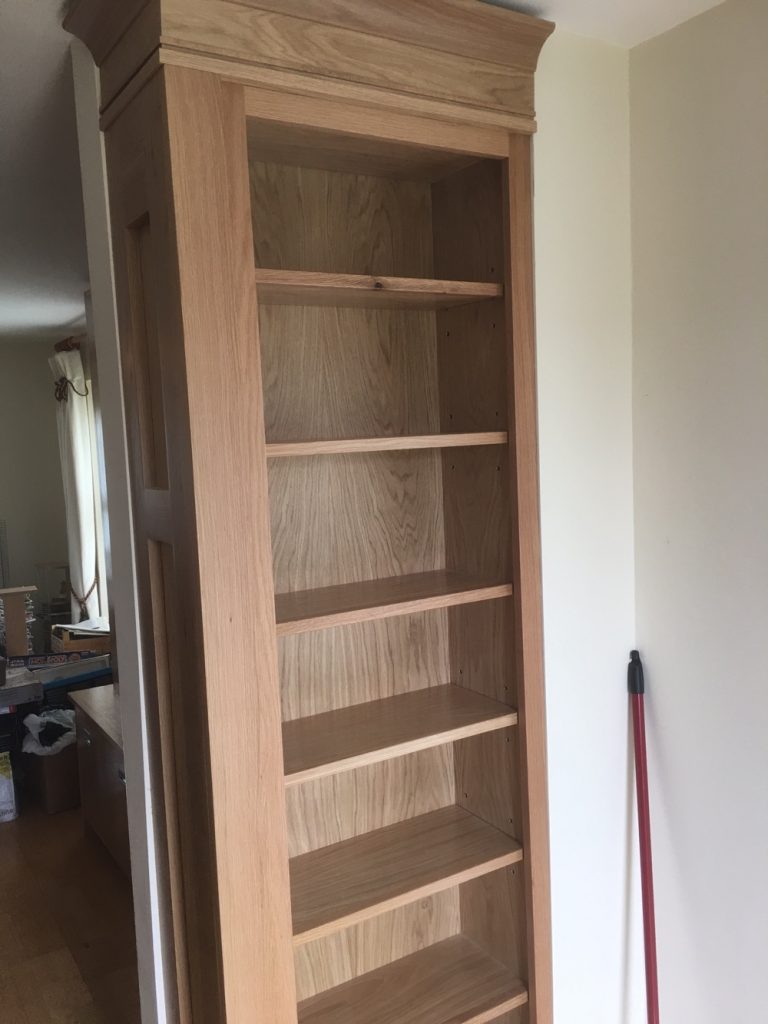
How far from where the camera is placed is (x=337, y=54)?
136 centimetres

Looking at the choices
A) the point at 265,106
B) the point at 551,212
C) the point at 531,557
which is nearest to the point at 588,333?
the point at 551,212

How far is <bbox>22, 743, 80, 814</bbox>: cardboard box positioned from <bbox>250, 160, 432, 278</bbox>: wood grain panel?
3136 millimetres

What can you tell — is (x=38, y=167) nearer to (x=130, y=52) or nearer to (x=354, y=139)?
(x=130, y=52)

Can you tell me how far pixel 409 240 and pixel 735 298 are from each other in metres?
0.69

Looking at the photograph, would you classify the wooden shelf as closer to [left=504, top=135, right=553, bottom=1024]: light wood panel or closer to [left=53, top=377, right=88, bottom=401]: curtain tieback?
[left=504, top=135, right=553, bottom=1024]: light wood panel

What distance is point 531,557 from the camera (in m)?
1.68

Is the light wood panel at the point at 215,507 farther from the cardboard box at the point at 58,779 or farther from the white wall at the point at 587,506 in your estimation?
the cardboard box at the point at 58,779

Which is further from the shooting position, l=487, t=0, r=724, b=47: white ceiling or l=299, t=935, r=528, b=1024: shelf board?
l=299, t=935, r=528, b=1024: shelf board

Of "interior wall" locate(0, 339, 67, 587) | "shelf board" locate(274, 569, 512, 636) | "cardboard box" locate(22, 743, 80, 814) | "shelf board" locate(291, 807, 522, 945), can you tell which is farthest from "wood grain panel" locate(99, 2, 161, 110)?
"interior wall" locate(0, 339, 67, 587)

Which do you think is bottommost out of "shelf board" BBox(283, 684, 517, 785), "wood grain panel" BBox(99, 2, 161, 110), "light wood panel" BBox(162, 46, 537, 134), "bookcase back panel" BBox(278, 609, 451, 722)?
"shelf board" BBox(283, 684, 517, 785)

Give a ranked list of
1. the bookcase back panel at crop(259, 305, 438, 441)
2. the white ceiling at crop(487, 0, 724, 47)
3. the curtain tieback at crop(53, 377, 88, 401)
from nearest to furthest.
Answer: the white ceiling at crop(487, 0, 724, 47), the bookcase back panel at crop(259, 305, 438, 441), the curtain tieback at crop(53, 377, 88, 401)

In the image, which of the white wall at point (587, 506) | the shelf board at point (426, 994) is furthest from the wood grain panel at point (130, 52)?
the shelf board at point (426, 994)

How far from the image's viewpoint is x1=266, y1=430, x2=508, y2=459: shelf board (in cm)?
137

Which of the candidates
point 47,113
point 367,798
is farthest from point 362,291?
point 367,798
